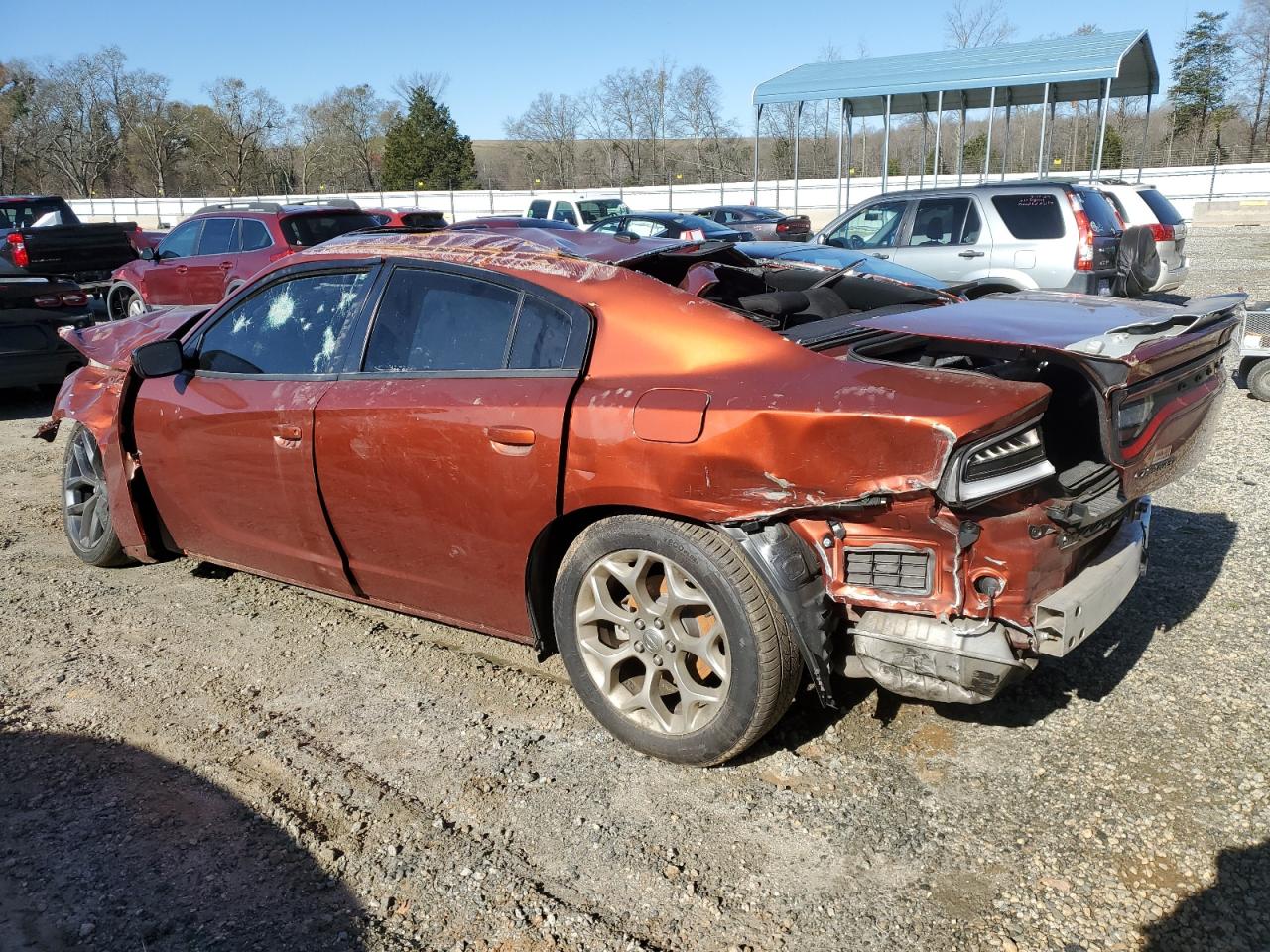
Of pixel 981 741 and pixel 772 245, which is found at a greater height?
pixel 772 245

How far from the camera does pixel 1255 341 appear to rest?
795 cm

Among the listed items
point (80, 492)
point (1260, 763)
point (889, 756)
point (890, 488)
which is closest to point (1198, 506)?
point (1260, 763)

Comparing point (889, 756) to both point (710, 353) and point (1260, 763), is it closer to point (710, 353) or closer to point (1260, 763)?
point (1260, 763)

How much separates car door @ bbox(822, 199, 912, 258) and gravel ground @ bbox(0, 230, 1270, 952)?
7.18m

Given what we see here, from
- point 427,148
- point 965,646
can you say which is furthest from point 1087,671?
point 427,148

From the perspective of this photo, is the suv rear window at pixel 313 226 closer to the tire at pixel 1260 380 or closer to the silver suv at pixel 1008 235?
the silver suv at pixel 1008 235

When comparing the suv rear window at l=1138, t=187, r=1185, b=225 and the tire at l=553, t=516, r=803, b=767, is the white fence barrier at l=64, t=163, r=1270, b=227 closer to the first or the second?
the suv rear window at l=1138, t=187, r=1185, b=225

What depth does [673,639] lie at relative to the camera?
9.97 feet

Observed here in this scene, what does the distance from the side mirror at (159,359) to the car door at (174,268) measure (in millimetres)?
8387

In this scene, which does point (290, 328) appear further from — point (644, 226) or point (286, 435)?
point (644, 226)

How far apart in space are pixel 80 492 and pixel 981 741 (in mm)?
4579

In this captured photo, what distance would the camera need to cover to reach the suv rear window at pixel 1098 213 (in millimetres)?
9547

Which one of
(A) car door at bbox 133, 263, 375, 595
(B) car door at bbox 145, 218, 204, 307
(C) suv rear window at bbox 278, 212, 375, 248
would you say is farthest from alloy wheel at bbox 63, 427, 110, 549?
(B) car door at bbox 145, 218, 204, 307

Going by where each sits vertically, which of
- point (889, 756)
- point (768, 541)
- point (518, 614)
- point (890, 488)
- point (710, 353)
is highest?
point (710, 353)
